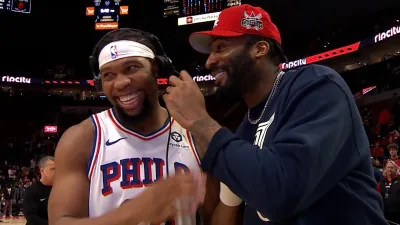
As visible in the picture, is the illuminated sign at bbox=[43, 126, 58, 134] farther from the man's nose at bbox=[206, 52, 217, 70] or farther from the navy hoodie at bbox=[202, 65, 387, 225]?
the navy hoodie at bbox=[202, 65, 387, 225]

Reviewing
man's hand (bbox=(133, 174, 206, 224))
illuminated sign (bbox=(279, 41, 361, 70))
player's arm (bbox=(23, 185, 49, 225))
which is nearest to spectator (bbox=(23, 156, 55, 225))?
player's arm (bbox=(23, 185, 49, 225))

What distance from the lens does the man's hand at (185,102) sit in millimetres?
1682

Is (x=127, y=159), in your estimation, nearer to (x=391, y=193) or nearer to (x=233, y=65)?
(x=233, y=65)

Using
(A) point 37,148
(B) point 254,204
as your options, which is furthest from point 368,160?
(A) point 37,148

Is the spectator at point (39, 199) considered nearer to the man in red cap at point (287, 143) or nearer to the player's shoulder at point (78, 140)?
the player's shoulder at point (78, 140)

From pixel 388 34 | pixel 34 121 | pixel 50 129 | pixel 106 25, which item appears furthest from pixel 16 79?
pixel 388 34

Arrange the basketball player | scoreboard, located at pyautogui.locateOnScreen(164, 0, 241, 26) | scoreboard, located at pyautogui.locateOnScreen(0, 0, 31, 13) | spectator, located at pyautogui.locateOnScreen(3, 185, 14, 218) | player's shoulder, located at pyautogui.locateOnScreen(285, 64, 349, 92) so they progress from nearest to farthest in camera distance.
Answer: player's shoulder, located at pyautogui.locateOnScreen(285, 64, 349, 92) → the basketball player → spectator, located at pyautogui.locateOnScreen(3, 185, 14, 218) → scoreboard, located at pyautogui.locateOnScreen(164, 0, 241, 26) → scoreboard, located at pyautogui.locateOnScreen(0, 0, 31, 13)

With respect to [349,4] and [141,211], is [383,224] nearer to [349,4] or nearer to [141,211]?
[141,211]

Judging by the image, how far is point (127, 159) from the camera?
1954 millimetres

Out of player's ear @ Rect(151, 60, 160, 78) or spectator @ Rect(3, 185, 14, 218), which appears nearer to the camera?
player's ear @ Rect(151, 60, 160, 78)

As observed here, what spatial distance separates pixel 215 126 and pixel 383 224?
76 cm

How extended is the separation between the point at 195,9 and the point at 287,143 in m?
18.8

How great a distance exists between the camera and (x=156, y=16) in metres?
27.2

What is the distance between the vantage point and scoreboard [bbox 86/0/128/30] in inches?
896
